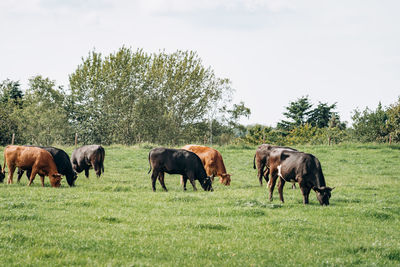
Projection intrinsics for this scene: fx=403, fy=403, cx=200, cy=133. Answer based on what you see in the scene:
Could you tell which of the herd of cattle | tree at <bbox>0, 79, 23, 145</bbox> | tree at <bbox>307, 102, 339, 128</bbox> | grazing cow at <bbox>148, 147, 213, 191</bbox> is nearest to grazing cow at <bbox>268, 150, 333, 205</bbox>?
the herd of cattle

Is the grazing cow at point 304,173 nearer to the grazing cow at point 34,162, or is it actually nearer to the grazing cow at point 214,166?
the grazing cow at point 214,166

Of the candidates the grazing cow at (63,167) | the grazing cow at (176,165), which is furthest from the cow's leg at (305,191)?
the grazing cow at (63,167)

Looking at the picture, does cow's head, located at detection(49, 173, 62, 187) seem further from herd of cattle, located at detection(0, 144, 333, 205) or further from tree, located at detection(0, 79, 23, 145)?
tree, located at detection(0, 79, 23, 145)

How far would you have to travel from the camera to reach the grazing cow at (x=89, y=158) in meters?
19.5

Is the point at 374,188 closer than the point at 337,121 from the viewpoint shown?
Yes

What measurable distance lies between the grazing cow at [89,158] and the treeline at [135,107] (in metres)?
30.4

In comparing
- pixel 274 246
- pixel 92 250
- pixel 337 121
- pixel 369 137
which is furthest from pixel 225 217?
pixel 337 121

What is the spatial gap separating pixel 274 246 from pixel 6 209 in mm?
6835

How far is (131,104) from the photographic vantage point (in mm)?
54594

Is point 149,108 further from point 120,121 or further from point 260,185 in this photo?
point 260,185

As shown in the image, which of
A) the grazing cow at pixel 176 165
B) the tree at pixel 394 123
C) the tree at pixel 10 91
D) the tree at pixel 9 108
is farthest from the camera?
the tree at pixel 10 91

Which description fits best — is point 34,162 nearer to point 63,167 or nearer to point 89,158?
point 63,167

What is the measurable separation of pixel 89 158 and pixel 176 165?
5772 mm

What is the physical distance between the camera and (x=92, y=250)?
7023 mm
